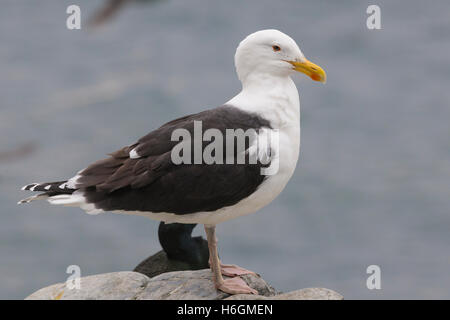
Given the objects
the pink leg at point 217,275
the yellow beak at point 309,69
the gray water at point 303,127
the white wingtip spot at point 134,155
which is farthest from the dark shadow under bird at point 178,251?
the gray water at point 303,127

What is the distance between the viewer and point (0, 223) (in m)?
19.7

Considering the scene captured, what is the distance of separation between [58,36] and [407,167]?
13.4 meters

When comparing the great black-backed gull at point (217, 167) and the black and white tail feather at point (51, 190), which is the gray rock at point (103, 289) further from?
the black and white tail feather at point (51, 190)

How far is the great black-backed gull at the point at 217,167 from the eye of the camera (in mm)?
7461

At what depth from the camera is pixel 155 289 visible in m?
8.36

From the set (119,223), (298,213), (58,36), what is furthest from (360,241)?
(58,36)

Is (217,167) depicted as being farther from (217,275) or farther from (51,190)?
(51,190)

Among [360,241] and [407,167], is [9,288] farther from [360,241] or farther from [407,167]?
[407,167]

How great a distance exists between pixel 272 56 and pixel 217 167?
1.31 m

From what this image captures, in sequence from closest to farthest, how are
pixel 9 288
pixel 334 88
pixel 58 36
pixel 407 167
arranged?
pixel 9 288
pixel 407 167
pixel 334 88
pixel 58 36

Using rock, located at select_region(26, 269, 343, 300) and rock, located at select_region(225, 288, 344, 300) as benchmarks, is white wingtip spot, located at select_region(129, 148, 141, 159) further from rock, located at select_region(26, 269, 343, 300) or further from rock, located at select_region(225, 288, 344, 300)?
rock, located at select_region(225, 288, 344, 300)

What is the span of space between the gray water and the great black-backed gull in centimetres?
749

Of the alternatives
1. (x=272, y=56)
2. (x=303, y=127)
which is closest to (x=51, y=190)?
(x=272, y=56)

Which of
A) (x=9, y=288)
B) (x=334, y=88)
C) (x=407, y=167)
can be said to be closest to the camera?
(x=9, y=288)
